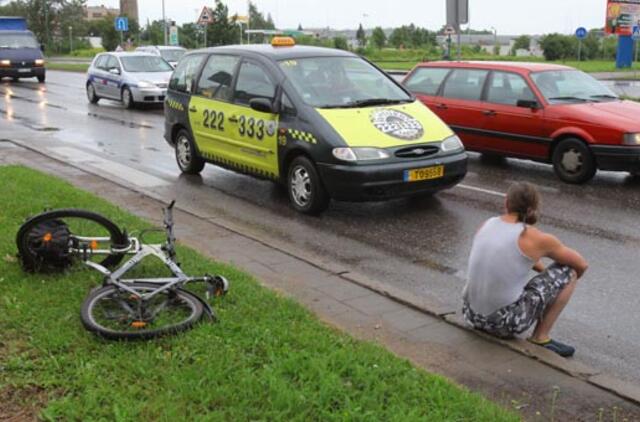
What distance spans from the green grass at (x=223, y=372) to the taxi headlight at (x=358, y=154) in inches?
126

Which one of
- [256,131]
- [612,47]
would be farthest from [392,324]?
[612,47]

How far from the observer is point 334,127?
825 cm

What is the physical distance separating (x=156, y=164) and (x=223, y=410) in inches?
354

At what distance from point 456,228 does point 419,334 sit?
3.32 metres

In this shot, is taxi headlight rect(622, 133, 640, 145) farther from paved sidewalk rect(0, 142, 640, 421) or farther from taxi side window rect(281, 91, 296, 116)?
paved sidewalk rect(0, 142, 640, 421)

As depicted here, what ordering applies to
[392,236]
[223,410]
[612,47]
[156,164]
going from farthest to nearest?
[612,47] → [156,164] → [392,236] → [223,410]

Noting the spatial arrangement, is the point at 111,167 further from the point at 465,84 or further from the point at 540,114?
the point at 540,114

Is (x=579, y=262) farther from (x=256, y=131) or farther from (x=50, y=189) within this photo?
(x=50, y=189)

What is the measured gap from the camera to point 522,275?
15.5ft

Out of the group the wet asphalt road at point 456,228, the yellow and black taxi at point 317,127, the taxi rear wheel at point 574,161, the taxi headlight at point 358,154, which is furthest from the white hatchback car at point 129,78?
the taxi headlight at point 358,154

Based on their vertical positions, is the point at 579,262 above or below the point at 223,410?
above

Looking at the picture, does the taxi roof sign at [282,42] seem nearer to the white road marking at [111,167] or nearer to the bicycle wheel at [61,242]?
the white road marking at [111,167]

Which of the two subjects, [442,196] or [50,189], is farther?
[442,196]

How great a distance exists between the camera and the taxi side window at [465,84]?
38.4 feet
